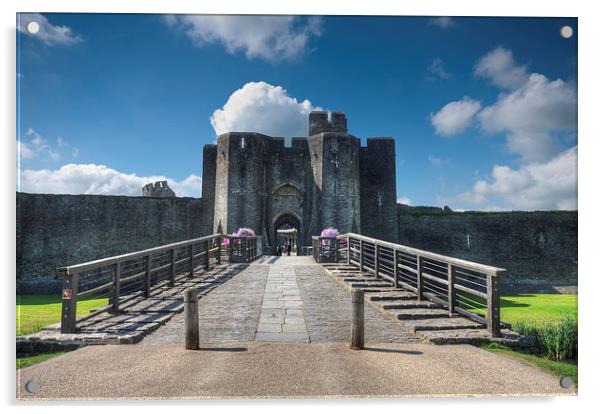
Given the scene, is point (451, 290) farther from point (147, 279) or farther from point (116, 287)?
point (147, 279)

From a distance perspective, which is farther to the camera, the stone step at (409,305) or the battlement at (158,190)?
the battlement at (158,190)

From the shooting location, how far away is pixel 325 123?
23391 millimetres

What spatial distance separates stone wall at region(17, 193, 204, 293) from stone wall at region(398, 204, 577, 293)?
46.6 ft

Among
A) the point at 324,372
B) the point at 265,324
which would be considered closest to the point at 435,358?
the point at 324,372

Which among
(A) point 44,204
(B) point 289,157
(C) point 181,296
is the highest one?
(B) point 289,157

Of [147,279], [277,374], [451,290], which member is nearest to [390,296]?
[451,290]

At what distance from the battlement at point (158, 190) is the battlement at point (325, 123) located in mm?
13933

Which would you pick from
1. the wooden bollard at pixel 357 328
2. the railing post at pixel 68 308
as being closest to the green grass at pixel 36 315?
the railing post at pixel 68 308

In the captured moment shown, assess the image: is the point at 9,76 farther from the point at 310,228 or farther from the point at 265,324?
the point at 310,228

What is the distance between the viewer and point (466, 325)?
5137mm

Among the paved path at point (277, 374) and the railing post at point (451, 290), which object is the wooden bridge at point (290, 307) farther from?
the paved path at point (277, 374)

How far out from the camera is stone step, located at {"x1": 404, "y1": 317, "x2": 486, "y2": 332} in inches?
198

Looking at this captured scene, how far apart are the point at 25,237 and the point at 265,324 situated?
2243 centimetres

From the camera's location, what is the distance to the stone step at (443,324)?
503 centimetres
